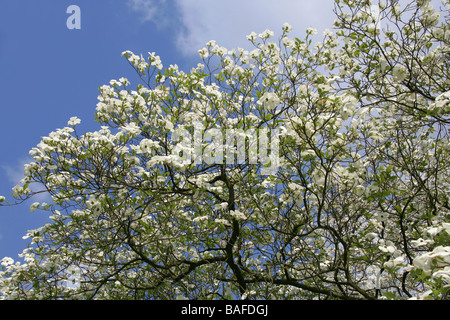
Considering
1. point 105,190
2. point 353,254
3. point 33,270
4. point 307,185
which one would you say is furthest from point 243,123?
point 33,270

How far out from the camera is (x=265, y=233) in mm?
5055

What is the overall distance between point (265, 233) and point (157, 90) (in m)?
2.51

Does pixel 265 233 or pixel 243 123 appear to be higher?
pixel 243 123

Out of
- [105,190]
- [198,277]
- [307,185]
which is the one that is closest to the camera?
[307,185]

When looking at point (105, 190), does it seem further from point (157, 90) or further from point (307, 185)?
point (307, 185)

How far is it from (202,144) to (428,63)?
3.39 metres
